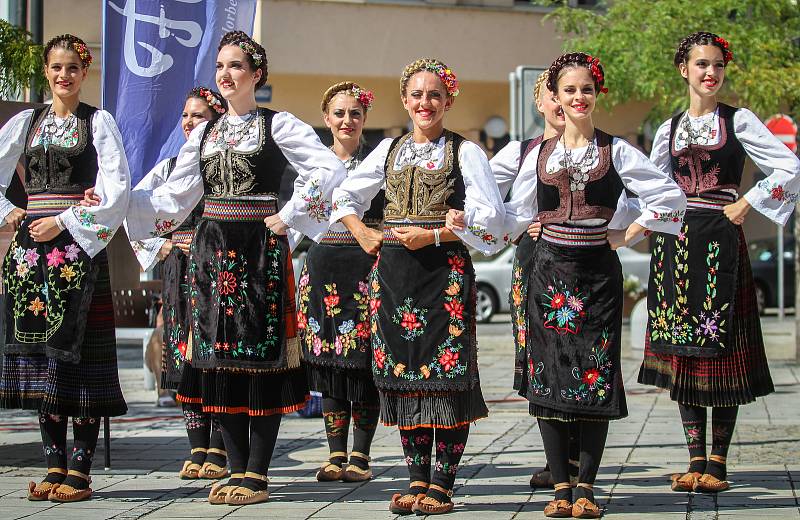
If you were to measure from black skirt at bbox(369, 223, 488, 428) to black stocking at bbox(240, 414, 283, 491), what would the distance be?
684 millimetres

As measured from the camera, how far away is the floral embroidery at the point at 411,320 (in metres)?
6.53

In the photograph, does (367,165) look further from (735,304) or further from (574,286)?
(735,304)

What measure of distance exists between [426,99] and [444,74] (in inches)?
6.5

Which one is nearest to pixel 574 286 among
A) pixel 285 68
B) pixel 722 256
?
pixel 722 256

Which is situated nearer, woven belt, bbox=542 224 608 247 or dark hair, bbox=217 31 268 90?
woven belt, bbox=542 224 608 247

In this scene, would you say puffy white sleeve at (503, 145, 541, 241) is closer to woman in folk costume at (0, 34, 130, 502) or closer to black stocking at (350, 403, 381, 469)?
black stocking at (350, 403, 381, 469)

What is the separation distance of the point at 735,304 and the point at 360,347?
2053mm

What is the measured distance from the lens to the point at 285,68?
2436 cm

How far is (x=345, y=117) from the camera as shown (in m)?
8.02

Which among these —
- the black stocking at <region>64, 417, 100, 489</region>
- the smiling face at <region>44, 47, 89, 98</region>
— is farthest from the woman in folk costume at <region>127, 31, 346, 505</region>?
the smiling face at <region>44, 47, 89, 98</region>

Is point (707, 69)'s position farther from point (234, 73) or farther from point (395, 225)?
point (234, 73)

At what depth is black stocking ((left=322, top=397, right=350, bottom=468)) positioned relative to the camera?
7773 millimetres

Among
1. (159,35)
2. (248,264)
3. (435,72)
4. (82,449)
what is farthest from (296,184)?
(159,35)

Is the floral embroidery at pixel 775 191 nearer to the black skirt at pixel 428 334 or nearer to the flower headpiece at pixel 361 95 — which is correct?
the black skirt at pixel 428 334
